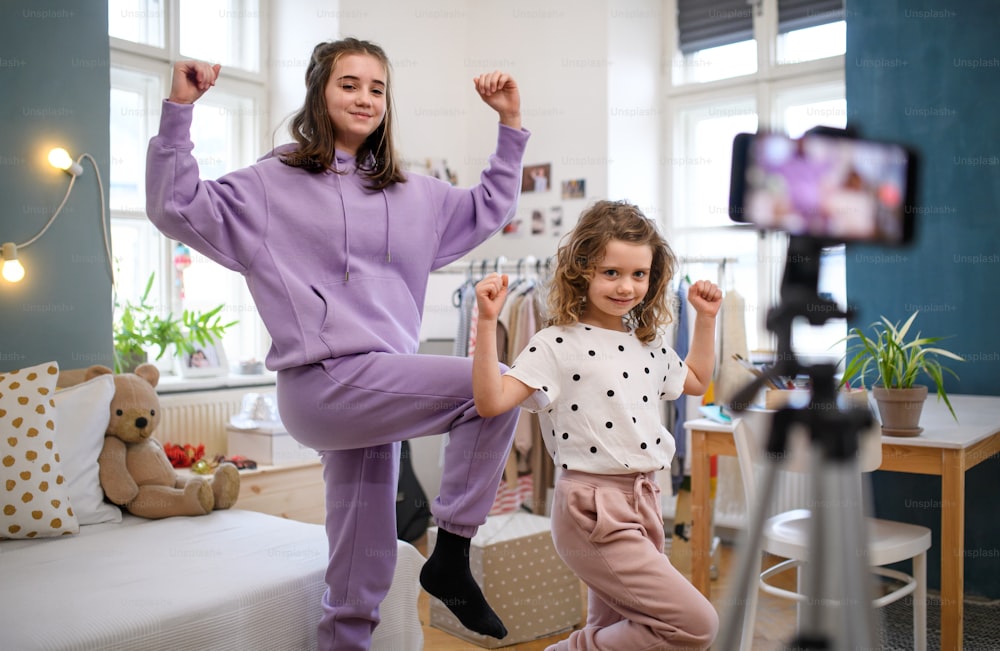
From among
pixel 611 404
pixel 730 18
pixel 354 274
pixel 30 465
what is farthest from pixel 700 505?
pixel 730 18

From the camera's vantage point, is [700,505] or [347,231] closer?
[347,231]

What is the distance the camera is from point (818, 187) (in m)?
1.15

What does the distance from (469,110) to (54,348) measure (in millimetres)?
2598

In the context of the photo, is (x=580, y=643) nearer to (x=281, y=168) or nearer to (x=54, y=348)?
(x=281, y=168)

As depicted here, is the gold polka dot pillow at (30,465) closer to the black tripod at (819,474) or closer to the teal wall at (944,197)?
the black tripod at (819,474)

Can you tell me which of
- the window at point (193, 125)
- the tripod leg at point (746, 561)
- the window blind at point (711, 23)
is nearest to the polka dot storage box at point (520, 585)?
the tripod leg at point (746, 561)

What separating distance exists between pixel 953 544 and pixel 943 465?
0.72 ft

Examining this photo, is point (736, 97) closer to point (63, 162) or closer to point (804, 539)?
point (804, 539)

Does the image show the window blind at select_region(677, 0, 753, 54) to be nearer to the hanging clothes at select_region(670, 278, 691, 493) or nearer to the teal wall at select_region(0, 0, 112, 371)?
the hanging clothes at select_region(670, 278, 691, 493)

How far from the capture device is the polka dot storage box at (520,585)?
2701mm

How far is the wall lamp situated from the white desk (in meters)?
2.06

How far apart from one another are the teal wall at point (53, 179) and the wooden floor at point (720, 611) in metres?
1.42

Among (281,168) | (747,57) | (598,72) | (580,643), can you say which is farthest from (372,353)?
(747,57)

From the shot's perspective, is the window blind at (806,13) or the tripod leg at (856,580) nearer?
the tripod leg at (856,580)
